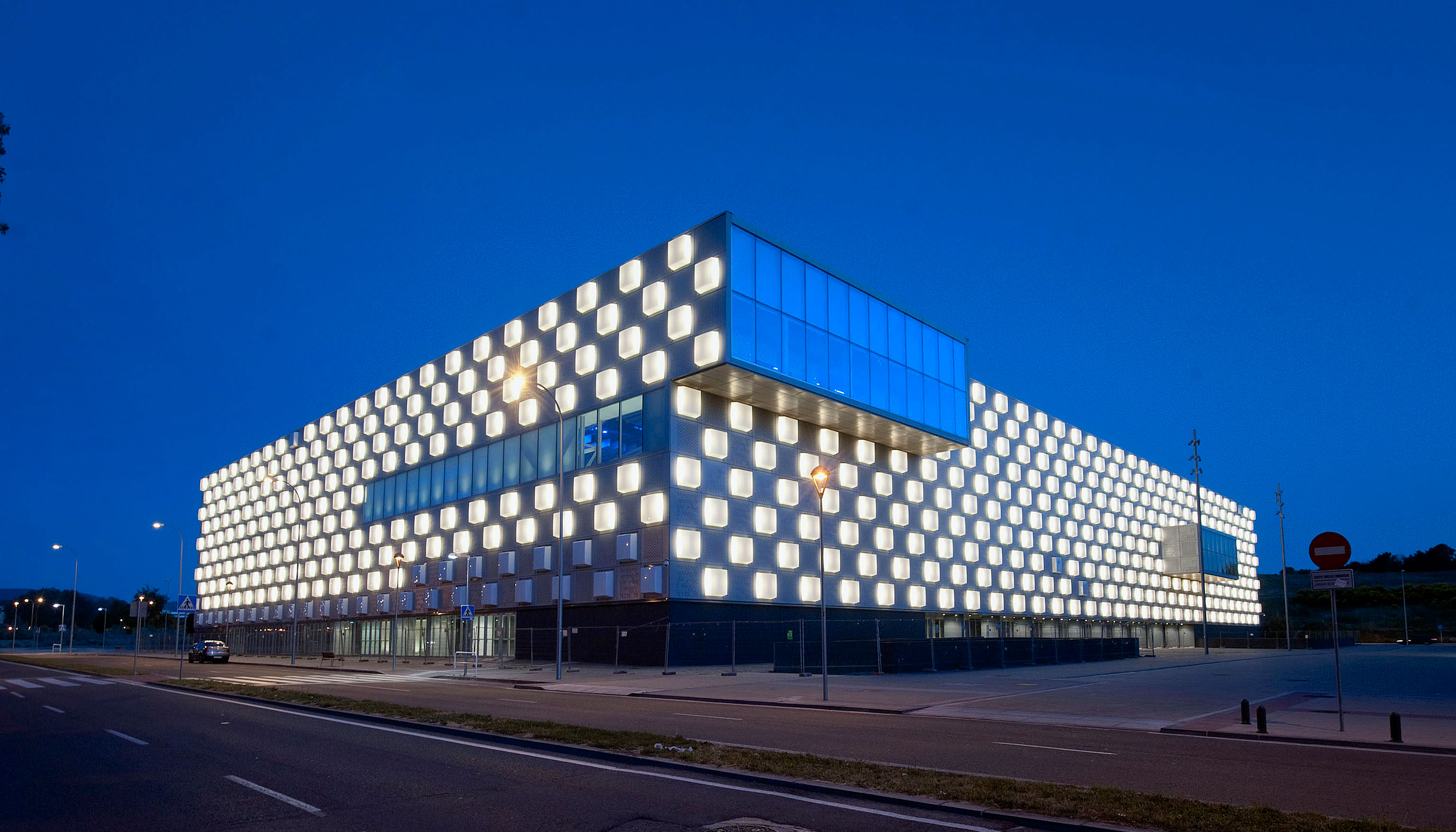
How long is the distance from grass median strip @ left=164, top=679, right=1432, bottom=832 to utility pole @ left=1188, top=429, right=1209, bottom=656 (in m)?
51.4

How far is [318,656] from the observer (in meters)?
75.9

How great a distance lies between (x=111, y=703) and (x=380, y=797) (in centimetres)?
1805

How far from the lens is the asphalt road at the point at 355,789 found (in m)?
8.79

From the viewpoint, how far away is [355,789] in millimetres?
10461

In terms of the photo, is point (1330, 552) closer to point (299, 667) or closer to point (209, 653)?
point (299, 667)

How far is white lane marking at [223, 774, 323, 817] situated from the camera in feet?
30.5

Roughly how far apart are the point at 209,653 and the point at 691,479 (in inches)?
1415

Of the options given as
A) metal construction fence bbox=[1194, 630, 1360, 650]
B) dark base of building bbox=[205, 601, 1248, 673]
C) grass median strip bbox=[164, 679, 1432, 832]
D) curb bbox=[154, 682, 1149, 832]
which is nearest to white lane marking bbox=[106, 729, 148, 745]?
curb bbox=[154, 682, 1149, 832]

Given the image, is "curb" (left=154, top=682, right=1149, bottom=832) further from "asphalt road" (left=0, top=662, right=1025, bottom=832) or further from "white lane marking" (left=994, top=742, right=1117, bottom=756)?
"white lane marking" (left=994, top=742, right=1117, bottom=756)

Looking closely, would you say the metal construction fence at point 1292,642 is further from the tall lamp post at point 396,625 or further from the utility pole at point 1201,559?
the tall lamp post at point 396,625

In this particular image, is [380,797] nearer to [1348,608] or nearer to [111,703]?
[111,703]

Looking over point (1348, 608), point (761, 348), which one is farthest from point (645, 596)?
point (1348, 608)

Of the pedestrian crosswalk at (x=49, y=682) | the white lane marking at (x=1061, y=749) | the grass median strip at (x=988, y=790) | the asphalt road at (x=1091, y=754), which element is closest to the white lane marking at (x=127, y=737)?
the grass median strip at (x=988, y=790)

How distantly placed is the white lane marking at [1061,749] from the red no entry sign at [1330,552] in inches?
216
